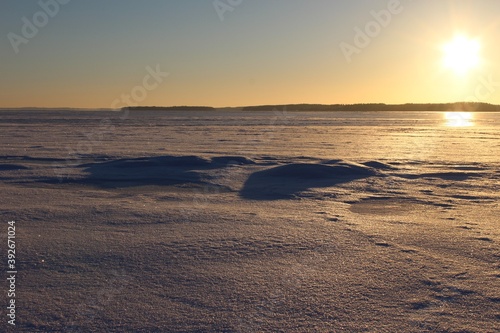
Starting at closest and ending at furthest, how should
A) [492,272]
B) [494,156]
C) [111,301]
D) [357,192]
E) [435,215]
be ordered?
1. [111,301]
2. [492,272]
3. [435,215]
4. [357,192]
5. [494,156]

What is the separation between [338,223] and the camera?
503 centimetres

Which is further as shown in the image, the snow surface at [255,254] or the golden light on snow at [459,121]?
the golden light on snow at [459,121]

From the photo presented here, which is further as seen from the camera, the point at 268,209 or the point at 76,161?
the point at 76,161

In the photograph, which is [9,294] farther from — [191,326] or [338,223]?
[338,223]

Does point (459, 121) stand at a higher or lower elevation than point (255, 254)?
higher

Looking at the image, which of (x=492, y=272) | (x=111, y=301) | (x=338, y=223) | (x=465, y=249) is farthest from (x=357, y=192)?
(x=111, y=301)

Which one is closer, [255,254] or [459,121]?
[255,254]

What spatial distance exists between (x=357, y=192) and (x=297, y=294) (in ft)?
13.9

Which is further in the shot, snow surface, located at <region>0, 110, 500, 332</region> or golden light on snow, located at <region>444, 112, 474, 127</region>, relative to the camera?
golden light on snow, located at <region>444, 112, 474, 127</region>

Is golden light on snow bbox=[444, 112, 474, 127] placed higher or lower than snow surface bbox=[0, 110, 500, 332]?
higher

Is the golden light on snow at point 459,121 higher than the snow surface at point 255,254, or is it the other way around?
the golden light on snow at point 459,121

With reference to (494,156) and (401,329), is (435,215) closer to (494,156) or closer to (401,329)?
(401,329)

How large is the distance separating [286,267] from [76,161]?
26.1ft

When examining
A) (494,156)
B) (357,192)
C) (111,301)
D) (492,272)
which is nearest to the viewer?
(111,301)
